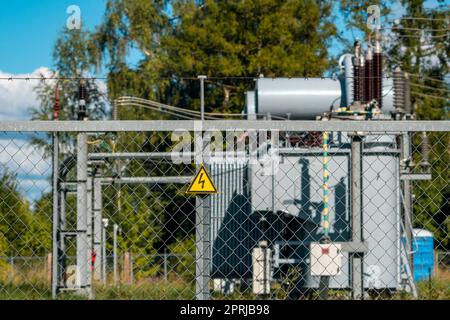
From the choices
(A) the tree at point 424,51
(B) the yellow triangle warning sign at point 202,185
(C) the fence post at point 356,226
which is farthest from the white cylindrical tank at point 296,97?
(A) the tree at point 424,51

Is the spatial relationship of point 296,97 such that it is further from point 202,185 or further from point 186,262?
point 202,185

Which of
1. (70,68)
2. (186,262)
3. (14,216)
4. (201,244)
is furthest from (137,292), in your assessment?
(70,68)

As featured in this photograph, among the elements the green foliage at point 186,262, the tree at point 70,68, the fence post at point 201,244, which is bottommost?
the green foliage at point 186,262

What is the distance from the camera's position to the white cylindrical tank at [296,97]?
44.2ft

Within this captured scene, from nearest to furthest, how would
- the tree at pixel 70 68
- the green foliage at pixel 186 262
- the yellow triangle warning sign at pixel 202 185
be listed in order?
the yellow triangle warning sign at pixel 202 185 → the green foliage at pixel 186 262 → the tree at pixel 70 68

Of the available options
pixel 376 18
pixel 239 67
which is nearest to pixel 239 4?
pixel 239 67

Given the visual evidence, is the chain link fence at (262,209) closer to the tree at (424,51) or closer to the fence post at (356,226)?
the fence post at (356,226)

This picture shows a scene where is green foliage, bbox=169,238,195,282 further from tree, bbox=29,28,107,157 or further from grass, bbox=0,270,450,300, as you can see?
tree, bbox=29,28,107,157

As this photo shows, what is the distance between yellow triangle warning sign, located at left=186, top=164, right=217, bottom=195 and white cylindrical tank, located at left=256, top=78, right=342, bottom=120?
9.40 metres

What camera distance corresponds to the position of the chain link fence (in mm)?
4145

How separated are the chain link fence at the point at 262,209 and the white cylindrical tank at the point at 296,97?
7.64 feet

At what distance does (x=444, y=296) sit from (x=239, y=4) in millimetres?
20731
